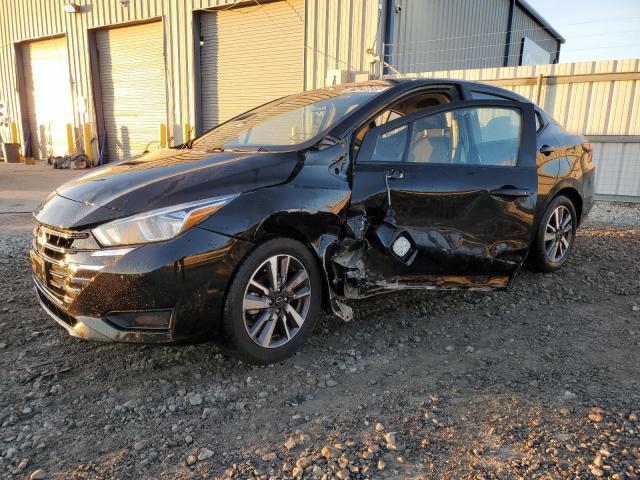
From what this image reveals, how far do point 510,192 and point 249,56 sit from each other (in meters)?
10.1

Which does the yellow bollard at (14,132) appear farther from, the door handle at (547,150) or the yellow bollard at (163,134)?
the door handle at (547,150)

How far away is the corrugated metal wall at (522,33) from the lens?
17594 millimetres

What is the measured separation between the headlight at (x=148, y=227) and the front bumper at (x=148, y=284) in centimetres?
4

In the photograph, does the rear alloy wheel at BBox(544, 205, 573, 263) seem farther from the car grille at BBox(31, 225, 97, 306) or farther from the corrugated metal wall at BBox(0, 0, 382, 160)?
the corrugated metal wall at BBox(0, 0, 382, 160)

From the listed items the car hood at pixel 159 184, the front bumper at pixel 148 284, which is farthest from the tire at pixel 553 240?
the front bumper at pixel 148 284

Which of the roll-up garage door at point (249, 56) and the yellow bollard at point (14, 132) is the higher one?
the roll-up garage door at point (249, 56)

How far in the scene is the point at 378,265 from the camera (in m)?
3.07

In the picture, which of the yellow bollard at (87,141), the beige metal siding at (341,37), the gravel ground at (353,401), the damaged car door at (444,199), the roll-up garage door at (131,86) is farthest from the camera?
the yellow bollard at (87,141)

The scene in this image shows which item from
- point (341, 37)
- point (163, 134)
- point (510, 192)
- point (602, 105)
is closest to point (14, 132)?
point (163, 134)

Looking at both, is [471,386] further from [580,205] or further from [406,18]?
[406,18]

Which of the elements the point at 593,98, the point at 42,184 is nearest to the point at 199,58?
the point at 42,184

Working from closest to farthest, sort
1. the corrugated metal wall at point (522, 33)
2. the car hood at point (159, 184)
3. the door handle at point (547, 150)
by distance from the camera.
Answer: the car hood at point (159, 184)
the door handle at point (547, 150)
the corrugated metal wall at point (522, 33)

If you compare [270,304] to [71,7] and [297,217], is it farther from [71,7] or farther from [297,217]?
[71,7]

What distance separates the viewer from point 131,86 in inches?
582
